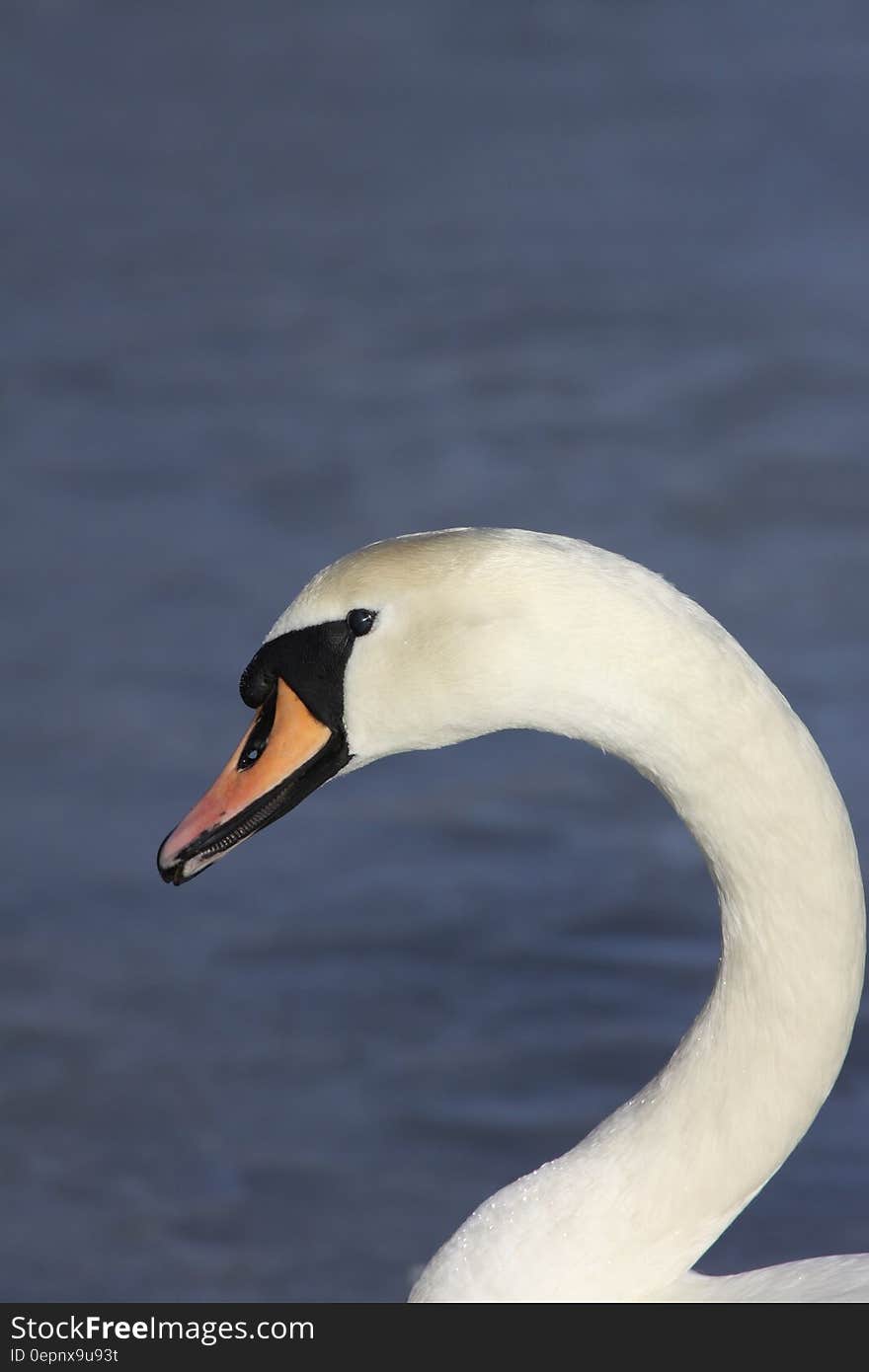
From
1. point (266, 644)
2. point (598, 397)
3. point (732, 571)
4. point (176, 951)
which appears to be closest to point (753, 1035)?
point (266, 644)

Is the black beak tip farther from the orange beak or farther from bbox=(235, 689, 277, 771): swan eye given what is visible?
bbox=(235, 689, 277, 771): swan eye

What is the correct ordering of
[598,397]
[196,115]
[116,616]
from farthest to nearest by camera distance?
[196,115] → [598,397] → [116,616]

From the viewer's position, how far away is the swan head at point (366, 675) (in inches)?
92.5

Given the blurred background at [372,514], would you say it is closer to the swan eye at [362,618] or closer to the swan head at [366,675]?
the swan head at [366,675]

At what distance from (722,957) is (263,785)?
0.56 m

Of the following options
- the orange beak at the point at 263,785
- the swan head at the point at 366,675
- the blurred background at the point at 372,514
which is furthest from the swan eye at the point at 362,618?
the blurred background at the point at 372,514

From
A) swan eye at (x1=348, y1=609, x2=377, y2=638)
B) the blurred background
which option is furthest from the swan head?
the blurred background

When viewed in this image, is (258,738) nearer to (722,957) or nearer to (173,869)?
(173,869)

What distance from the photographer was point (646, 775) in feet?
7.98

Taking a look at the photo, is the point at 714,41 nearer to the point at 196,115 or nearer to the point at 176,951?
the point at 196,115

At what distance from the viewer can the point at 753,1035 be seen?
8.24 ft

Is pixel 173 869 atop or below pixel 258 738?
below

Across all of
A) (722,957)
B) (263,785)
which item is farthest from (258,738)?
(722,957)

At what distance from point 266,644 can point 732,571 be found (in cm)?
316
